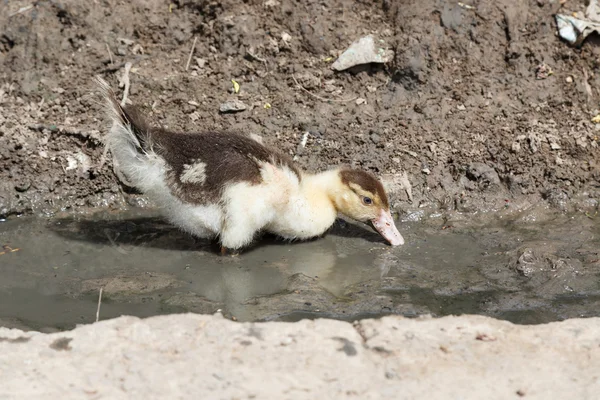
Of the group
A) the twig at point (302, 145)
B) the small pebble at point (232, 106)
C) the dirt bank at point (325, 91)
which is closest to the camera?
the dirt bank at point (325, 91)

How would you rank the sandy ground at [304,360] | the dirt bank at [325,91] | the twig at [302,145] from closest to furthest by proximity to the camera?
the sandy ground at [304,360] → the dirt bank at [325,91] → the twig at [302,145]

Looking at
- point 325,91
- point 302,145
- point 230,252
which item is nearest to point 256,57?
point 325,91

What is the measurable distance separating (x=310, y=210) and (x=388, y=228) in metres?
0.71

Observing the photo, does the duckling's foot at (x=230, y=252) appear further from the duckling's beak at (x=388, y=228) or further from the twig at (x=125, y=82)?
the twig at (x=125, y=82)

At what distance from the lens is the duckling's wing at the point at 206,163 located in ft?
20.8

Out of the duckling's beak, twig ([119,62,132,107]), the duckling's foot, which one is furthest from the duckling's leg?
twig ([119,62,132,107])

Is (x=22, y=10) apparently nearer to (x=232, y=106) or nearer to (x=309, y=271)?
(x=232, y=106)

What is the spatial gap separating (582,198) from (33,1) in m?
6.15

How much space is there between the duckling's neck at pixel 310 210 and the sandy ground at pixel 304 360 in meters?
2.08

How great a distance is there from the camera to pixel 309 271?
6.43 m

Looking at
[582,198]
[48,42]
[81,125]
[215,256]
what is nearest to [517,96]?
[582,198]

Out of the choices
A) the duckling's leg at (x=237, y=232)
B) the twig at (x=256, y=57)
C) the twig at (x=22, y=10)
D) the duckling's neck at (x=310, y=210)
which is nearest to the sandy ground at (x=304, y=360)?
the duckling's leg at (x=237, y=232)

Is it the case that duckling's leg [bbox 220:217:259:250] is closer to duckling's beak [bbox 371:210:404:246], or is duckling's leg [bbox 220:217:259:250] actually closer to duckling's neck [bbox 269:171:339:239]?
duckling's neck [bbox 269:171:339:239]

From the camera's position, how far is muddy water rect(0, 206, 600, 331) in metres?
5.70
